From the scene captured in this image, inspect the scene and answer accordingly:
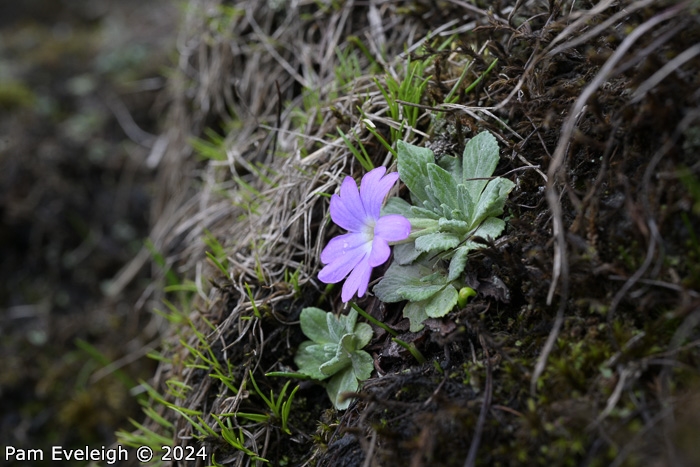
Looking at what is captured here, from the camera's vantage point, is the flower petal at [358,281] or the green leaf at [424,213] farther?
the green leaf at [424,213]

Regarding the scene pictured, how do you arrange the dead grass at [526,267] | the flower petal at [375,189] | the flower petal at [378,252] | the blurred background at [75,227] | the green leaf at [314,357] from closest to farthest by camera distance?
the dead grass at [526,267] → the flower petal at [378,252] → the flower petal at [375,189] → the green leaf at [314,357] → the blurred background at [75,227]

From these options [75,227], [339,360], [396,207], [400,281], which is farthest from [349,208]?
[75,227]

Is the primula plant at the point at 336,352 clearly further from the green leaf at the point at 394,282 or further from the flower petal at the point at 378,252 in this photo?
the flower petal at the point at 378,252

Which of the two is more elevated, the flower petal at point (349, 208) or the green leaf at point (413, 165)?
the green leaf at point (413, 165)

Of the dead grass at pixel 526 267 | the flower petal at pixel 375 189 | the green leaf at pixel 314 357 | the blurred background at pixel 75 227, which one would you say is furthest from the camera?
the blurred background at pixel 75 227

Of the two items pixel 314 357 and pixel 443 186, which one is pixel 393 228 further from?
pixel 314 357

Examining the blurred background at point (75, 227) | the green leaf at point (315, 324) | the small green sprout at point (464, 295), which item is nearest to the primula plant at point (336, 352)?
the green leaf at point (315, 324)

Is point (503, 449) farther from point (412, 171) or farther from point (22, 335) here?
point (22, 335)

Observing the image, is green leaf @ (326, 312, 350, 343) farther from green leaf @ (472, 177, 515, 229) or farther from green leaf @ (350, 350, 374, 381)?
green leaf @ (472, 177, 515, 229)

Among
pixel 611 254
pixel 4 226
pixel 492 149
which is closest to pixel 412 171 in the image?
pixel 492 149

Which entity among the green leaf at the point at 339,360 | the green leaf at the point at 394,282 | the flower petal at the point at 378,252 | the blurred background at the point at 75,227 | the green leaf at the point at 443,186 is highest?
the green leaf at the point at 443,186
